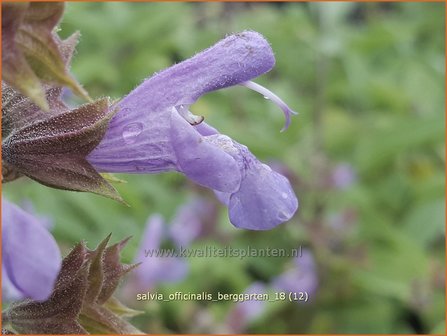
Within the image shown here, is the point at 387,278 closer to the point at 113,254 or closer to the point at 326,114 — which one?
the point at 326,114

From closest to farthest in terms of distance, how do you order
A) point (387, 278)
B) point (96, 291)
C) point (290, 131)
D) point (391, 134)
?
point (96, 291), point (387, 278), point (391, 134), point (290, 131)

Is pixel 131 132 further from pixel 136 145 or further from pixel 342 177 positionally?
pixel 342 177

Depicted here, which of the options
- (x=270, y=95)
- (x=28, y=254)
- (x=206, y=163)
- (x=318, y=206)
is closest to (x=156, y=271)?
(x=318, y=206)

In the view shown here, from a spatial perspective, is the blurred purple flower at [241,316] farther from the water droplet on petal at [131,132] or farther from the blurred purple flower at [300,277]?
the water droplet on petal at [131,132]

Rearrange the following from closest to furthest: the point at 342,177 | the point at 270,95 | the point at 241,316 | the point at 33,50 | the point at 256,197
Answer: the point at 33,50 → the point at 256,197 → the point at 270,95 → the point at 241,316 → the point at 342,177

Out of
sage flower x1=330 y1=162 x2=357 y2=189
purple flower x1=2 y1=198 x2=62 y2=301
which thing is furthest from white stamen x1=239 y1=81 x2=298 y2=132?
sage flower x1=330 y1=162 x2=357 y2=189

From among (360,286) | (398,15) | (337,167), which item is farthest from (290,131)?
(398,15)
